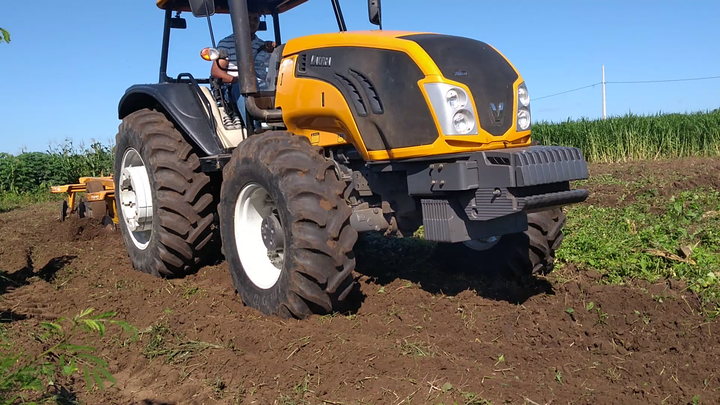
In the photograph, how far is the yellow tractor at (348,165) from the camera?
4.05 meters

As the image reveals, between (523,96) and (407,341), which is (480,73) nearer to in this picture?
(523,96)

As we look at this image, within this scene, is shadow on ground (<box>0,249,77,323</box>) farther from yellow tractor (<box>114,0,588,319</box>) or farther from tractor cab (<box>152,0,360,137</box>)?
tractor cab (<box>152,0,360,137</box>)

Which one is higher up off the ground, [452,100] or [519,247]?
[452,100]

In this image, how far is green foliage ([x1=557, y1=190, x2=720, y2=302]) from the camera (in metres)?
5.30

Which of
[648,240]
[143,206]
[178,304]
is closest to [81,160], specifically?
[143,206]

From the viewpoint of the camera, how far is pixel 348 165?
4.80m

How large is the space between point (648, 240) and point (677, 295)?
5.14 feet

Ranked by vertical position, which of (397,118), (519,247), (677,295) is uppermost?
(397,118)

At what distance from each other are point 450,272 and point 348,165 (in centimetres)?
154

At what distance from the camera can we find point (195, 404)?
330 centimetres

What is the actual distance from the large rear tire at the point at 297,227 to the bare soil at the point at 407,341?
18 cm

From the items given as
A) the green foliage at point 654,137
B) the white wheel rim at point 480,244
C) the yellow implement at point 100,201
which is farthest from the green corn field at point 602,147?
the white wheel rim at point 480,244

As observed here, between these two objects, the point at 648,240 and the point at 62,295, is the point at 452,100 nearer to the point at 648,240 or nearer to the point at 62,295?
the point at 648,240

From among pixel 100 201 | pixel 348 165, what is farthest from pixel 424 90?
pixel 100 201
